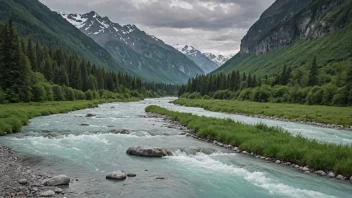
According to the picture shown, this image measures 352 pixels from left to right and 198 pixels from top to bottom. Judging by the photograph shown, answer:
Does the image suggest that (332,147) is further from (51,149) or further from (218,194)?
(51,149)

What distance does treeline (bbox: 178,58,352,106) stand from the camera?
83.2 metres

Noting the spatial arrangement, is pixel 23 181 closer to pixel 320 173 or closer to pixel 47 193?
pixel 47 193

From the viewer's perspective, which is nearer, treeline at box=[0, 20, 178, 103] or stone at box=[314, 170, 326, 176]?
stone at box=[314, 170, 326, 176]

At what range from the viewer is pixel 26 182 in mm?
15805

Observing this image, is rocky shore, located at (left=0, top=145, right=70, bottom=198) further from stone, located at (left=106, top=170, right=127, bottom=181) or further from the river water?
stone, located at (left=106, top=170, right=127, bottom=181)

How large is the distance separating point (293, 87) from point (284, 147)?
9135 centimetres

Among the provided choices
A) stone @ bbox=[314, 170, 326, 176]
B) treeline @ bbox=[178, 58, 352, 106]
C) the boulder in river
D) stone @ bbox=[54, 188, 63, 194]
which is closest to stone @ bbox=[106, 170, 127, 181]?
stone @ bbox=[54, 188, 63, 194]

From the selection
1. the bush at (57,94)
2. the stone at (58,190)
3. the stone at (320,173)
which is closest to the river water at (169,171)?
the stone at (58,190)

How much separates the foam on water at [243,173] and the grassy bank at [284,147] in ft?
10.6

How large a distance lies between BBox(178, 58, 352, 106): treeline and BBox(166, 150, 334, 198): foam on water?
67504 mm

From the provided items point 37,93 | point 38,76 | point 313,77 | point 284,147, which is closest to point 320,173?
point 284,147

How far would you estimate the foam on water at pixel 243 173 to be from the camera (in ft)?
53.2

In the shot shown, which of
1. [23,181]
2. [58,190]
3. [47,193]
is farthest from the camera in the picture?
[23,181]

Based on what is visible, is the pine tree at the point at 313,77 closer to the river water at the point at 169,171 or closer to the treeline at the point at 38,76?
the treeline at the point at 38,76
